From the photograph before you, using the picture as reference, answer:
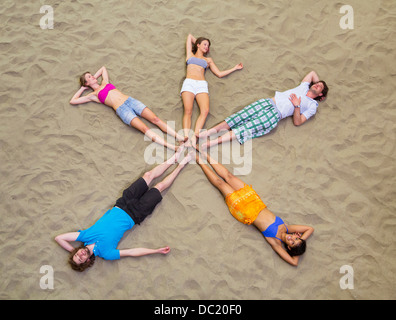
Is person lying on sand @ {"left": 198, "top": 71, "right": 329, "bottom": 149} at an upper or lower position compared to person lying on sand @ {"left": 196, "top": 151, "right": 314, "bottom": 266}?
upper

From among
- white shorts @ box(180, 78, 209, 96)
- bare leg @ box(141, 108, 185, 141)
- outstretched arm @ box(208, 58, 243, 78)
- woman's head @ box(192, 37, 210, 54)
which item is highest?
woman's head @ box(192, 37, 210, 54)

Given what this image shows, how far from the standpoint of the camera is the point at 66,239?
383 centimetres

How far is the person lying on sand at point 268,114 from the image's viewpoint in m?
4.37

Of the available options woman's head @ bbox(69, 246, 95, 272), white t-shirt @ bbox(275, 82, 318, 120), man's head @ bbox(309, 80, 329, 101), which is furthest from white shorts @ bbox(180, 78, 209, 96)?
woman's head @ bbox(69, 246, 95, 272)

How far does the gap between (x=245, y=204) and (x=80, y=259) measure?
77.8 inches

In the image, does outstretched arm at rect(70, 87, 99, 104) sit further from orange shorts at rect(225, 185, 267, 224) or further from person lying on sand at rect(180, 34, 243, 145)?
orange shorts at rect(225, 185, 267, 224)

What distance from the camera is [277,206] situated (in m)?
4.17

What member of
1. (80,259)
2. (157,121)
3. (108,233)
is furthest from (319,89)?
(80,259)

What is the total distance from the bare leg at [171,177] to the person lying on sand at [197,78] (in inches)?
9.4

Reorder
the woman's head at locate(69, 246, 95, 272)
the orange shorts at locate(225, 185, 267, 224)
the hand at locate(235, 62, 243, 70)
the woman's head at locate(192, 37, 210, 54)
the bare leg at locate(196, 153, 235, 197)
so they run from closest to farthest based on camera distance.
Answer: the woman's head at locate(69, 246, 95, 272)
the orange shorts at locate(225, 185, 267, 224)
the bare leg at locate(196, 153, 235, 197)
the woman's head at locate(192, 37, 210, 54)
the hand at locate(235, 62, 243, 70)

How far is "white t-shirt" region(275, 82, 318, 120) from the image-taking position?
14.6 feet

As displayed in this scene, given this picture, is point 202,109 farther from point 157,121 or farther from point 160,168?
point 160,168

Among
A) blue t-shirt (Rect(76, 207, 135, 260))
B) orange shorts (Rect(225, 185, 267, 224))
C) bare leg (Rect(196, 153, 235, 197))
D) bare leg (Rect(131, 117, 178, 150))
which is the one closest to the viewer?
blue t-shirt (Rect(76, 207, 135, 260))

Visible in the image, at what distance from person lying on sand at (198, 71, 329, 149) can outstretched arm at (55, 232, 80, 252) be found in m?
1.90
